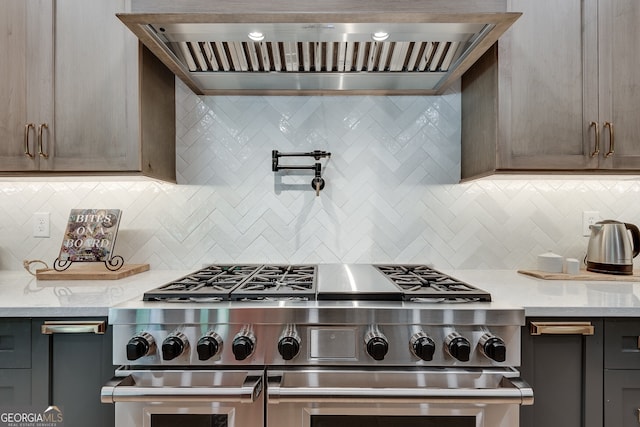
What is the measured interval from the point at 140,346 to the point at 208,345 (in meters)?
0.20

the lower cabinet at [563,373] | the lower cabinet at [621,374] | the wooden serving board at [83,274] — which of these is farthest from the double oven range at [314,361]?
the wooden serving board at [83,274]

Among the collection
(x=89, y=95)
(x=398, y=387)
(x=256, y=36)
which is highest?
(x=256, y=36)

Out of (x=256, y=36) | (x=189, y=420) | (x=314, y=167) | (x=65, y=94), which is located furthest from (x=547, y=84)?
(x=65, y=94)

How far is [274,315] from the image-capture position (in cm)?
107

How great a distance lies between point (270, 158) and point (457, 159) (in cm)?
100

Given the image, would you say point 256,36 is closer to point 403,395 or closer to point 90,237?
point 90,237

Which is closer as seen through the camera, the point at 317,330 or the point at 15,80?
the point at 317,330

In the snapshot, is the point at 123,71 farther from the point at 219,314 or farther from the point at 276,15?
the point at 219,314

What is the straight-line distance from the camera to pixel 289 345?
1021mm

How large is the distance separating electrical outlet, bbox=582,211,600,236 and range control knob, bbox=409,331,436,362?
52.3 inches

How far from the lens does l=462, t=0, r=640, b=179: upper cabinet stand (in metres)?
1.46

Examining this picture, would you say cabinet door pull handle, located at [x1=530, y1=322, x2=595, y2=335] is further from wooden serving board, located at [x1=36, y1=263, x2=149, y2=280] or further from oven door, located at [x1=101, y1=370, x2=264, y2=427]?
wooden serving board, located at [x1=36, y1=263, x2=149, y2=280]

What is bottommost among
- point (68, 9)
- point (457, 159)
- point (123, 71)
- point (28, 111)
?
point (457, 159)

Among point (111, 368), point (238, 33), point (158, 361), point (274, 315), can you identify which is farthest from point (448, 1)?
point (111, 368)
